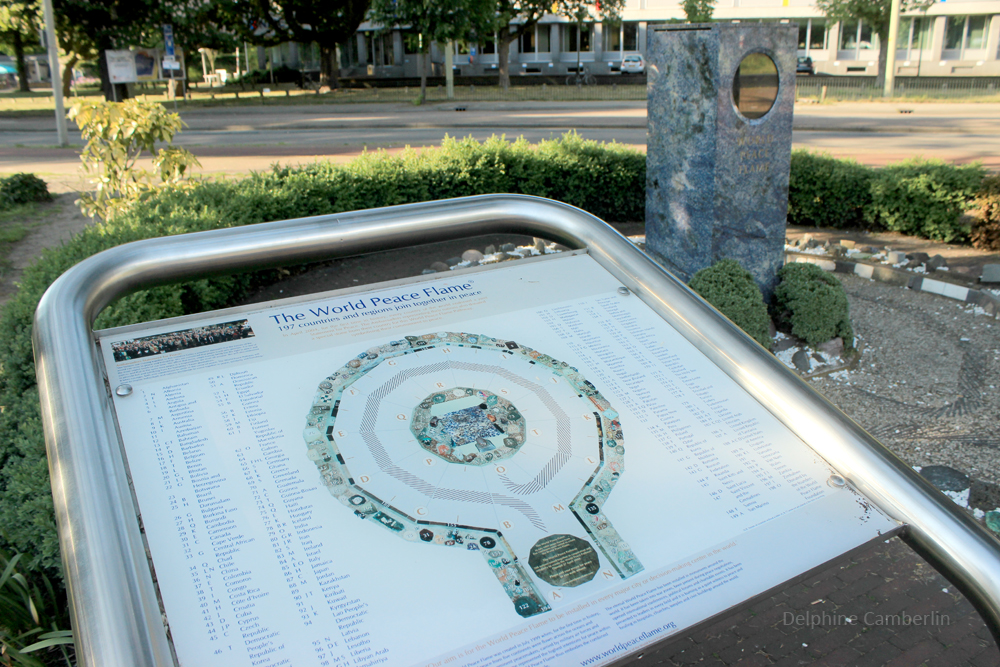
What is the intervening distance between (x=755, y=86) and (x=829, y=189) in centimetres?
393

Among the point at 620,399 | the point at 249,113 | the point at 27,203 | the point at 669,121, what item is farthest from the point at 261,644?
the point at 249,113

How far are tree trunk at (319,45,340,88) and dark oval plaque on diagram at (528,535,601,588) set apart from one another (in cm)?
3545

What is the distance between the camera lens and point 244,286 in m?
6.38

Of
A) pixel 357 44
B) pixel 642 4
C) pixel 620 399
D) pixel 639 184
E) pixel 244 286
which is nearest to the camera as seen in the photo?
pixel 620 399

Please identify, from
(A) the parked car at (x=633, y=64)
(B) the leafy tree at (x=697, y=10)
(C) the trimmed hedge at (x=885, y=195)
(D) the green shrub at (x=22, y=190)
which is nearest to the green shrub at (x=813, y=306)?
(C) the trimmed hedge at (x=885, y=195)

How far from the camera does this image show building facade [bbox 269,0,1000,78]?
122ft

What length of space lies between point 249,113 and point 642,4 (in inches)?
978

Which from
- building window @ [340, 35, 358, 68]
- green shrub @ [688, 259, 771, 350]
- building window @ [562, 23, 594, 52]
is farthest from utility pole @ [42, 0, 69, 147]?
building window @ [340, 35, 358, 68]

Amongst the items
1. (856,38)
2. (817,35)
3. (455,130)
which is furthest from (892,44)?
(817,35)

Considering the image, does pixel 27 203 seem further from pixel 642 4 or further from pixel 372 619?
pixel 642 4

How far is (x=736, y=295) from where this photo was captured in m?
5.05

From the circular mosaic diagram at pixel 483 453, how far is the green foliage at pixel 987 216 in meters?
7.92

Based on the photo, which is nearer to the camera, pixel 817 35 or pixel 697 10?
pixel 697 10

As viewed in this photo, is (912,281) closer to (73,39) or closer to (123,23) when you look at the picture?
(123,23)
